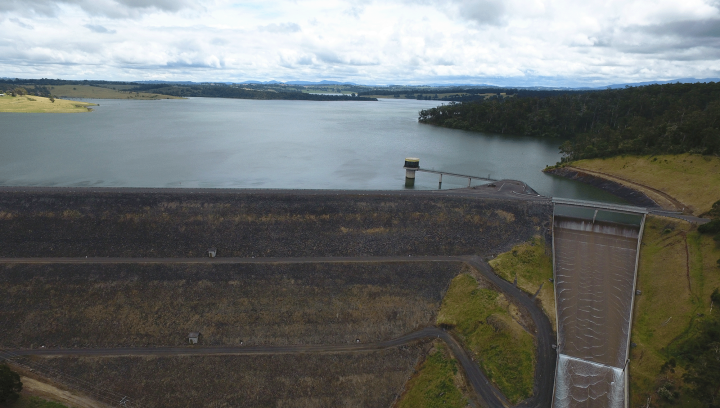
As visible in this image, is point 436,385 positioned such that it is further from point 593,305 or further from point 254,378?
point 593,305

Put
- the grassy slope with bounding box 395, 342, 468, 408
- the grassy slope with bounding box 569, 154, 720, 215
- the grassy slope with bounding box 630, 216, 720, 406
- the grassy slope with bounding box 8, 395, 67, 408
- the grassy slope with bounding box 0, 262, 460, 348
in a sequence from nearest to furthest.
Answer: the grassy slope with bounding box 8, 395, 67, 408 → the grassy slope with bounding box 630, 216, 720, 406 → the grassy slope with bounding box 395, 342, 468, 408 → the grassy slope with bounding box 0, 262, 460, 348 → the grassy slope with bounding box 569, 154, 720, 215

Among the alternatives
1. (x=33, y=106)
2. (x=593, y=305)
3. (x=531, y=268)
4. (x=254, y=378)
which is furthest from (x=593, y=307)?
(x=33, y=106)

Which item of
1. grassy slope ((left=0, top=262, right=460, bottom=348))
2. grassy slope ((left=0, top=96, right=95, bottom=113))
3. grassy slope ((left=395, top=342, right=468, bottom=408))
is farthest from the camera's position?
grassy slope ((left=0, top=96, right=95, bottom=113))

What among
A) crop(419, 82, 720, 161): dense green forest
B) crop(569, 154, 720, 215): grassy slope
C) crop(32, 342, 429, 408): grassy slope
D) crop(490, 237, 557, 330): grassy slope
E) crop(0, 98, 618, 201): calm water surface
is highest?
crop(419, 82, 720, 161): dense green forest

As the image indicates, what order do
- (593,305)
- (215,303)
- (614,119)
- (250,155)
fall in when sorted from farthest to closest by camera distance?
1. (614,119)
2. (250,155)
3. (215,303)
4. (593,305)

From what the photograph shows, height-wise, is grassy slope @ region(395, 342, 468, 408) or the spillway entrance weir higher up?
the spillway entrance weir

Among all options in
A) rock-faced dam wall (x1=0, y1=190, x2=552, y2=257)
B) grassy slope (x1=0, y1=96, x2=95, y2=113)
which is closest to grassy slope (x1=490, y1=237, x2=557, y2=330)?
rock-faced dam wall (x1=0, y1=190, x2=552, y2=257)

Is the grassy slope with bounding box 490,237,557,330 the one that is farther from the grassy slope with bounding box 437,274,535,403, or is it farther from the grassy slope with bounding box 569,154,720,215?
the grassy slope with bounding box 569,154,720,215

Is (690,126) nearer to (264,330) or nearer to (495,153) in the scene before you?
(495,153)
